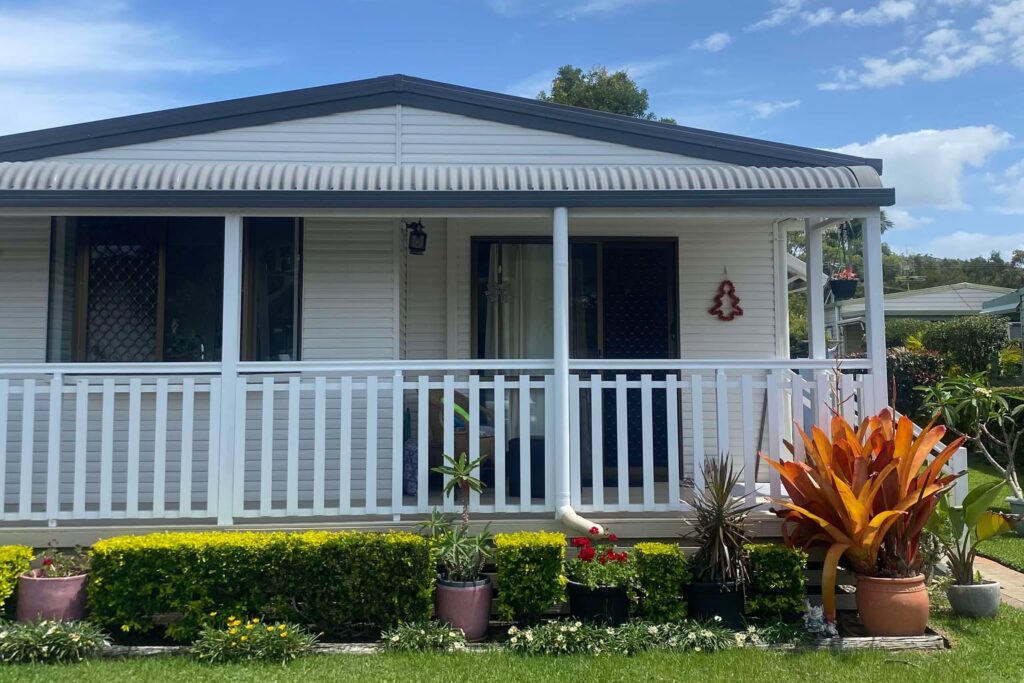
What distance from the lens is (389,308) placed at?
643 centimetres

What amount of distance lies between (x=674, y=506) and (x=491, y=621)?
140 centimetres

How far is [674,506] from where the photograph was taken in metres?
5.05

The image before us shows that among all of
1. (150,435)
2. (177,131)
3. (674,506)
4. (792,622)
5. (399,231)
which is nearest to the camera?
(792,622)

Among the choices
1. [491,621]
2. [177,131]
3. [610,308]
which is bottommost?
[491,621]

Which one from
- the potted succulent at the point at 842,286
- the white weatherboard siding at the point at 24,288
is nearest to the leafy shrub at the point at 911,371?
the potted succulent at the point at 842,286

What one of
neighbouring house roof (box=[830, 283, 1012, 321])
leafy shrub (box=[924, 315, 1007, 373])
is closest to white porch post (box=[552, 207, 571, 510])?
leafy shrub (box=[924, 315, 1007, 373])

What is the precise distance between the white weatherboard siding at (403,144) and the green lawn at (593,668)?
446cm

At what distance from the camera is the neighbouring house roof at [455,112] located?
22.6ft

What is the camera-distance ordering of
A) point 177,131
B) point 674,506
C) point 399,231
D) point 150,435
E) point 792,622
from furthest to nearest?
1. point 177,131
2. point 399,231
3. point 150,435
4. point 674,506
5. point 792,622

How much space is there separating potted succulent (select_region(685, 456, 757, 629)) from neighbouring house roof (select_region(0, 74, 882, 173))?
361 cm

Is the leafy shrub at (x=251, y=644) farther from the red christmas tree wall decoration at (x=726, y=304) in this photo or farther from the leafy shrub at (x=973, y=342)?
the leafy shrub at (x=973, y=342)

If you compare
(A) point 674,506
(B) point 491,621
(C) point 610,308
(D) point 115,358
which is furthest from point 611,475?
(D) point 115,358

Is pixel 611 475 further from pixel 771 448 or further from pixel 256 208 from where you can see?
pixel 256 208

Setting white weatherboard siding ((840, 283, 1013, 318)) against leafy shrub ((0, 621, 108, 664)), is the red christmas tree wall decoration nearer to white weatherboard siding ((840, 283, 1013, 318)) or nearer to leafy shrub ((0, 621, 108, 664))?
leafy shrub ((0, 621, 108, 664))
